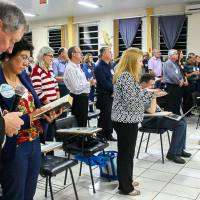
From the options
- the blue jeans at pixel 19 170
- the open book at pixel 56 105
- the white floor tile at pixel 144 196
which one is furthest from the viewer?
the white floor tile at pixel 144 196

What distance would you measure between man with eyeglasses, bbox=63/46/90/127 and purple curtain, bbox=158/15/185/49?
7.65m

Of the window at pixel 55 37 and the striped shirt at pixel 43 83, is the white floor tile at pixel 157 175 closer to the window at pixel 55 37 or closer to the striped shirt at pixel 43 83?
the striped shirt at pixel 43 83

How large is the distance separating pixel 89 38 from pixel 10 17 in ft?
42.4

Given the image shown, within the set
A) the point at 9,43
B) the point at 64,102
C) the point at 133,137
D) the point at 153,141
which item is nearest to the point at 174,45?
the point at 153,141

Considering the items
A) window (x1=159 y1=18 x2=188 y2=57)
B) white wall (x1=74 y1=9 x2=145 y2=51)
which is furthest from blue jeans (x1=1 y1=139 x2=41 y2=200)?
white wall (x1=74 y1=9 x2=145 y2=51)

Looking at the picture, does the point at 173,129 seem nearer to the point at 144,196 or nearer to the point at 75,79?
the point at 144,196

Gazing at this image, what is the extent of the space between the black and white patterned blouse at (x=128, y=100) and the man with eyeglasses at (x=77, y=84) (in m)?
1.70

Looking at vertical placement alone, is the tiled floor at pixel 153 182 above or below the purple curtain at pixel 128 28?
below

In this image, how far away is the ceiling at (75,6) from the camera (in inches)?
406

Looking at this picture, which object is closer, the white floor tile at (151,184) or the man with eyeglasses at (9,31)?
the man with eyeglasses at (9,31)

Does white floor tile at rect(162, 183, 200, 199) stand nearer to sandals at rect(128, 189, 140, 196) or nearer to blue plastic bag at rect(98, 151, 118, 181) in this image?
sandals at rect(128, 189, 140, 196)

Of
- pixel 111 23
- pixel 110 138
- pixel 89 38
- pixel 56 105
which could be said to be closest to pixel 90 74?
pixel 110 138

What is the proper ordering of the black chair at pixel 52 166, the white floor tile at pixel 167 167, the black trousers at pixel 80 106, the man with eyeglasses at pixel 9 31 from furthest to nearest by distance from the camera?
the black trousers at pixel 80 106 < the white floor tile at pixel 167 167 < the black chair at pixel 52 166 < the man with eyeglasses at pixel 9 31

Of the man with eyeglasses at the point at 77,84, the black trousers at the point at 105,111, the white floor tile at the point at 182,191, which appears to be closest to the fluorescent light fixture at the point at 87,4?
the black trousers at the point at 105,111
